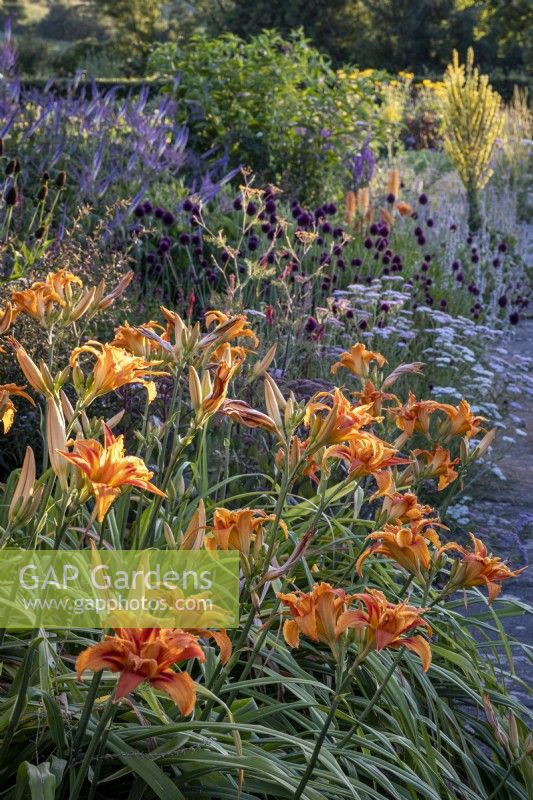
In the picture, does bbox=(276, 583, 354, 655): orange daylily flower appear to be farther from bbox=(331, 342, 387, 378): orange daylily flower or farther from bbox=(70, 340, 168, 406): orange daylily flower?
bbox=(331, 342, 387, 378): orange daylily flower

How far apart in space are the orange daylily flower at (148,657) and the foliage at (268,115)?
7.83m

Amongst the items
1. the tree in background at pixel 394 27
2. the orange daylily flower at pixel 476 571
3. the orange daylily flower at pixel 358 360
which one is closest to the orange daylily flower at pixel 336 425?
the orange daylily flower at pixel 476 571

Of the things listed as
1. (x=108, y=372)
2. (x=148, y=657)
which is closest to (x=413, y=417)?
(x=108, y=372)

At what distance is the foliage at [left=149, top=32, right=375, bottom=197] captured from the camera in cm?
914

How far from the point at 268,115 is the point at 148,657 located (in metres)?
8.50

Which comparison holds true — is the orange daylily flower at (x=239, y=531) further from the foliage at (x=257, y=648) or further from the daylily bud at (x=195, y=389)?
the daylily bud at (x=195, y=389)

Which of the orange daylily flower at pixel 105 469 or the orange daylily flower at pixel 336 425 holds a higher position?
the orange daylily flower at pixel 105 469

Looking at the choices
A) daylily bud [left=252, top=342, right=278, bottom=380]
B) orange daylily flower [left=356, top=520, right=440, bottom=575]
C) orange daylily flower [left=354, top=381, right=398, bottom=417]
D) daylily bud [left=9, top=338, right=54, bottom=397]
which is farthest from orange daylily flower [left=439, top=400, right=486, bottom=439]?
daylily bud [left=9, top=338, right=54, bottom=397]

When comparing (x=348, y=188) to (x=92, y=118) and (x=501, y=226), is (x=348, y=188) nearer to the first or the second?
(x=501, y=226)

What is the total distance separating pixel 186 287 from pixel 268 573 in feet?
15.6

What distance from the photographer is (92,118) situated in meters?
7.54

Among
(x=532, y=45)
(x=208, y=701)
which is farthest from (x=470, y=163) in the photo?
(x=532, y=45)

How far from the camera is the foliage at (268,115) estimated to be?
914cm

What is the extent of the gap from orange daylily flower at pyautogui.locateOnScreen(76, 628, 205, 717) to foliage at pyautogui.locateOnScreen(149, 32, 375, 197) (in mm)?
7825
